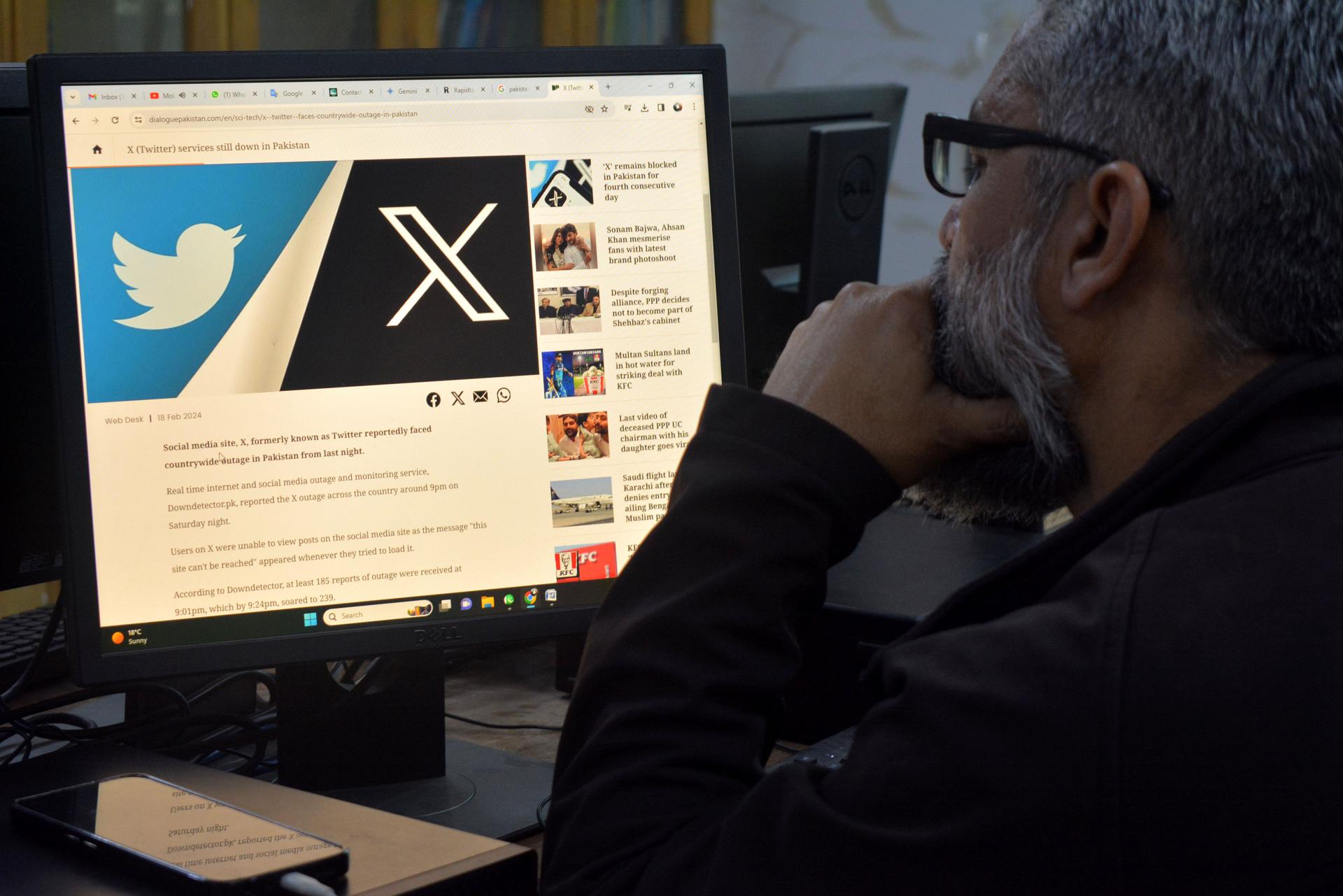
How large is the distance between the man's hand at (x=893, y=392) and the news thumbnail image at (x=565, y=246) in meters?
0.22

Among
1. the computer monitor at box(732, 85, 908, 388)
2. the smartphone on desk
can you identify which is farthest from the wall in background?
the smartphone on desk

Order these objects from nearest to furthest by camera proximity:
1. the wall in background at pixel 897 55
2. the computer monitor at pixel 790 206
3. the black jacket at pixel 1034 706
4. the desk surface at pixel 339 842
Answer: the black jacket at pixel 1034 706, the desk surface at pixel 339 842, the computer monitor at pixel 790 206, the wall in background at pixel 897 55

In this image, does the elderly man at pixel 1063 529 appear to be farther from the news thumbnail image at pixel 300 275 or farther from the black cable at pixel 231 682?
the black cable at pixel 231 682

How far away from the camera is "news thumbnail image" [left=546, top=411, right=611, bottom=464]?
0.95 m

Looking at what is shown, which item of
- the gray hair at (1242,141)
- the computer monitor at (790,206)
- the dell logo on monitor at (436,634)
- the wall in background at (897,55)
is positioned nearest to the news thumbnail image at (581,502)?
the dell logo on monitor at (436,634)

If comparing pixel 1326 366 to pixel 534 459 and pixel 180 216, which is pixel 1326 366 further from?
pixel 180 216

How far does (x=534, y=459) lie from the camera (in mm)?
942

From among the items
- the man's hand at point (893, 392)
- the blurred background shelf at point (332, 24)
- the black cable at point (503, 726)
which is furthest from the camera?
the blurred background shelf at point (332, 24)

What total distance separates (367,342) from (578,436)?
0.17 m

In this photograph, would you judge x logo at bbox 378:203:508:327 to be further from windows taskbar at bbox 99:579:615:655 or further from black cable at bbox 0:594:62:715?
black cable at bbox 0:594:62:715

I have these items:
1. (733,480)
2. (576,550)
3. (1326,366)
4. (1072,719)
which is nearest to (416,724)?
(576,550)

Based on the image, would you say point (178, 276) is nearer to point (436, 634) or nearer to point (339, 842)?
point (436, 634)

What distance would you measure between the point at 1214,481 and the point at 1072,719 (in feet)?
0.48

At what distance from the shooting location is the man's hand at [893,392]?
755 mm
